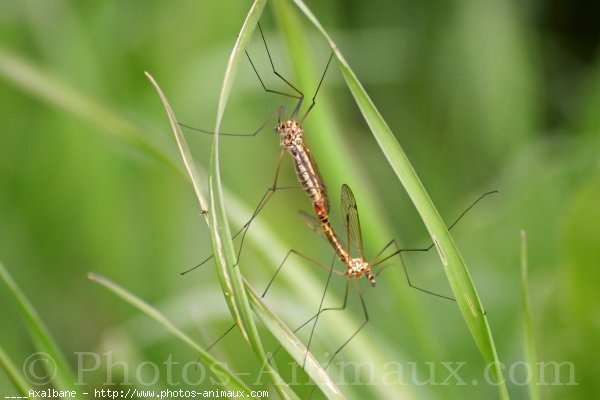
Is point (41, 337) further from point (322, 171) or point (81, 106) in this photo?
point (322, 171)

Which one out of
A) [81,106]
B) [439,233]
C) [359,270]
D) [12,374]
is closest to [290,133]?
[359,270]

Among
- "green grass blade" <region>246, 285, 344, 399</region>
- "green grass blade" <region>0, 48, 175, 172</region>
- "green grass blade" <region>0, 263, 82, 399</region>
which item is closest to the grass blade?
"green grass blade" <region>246, 285, 344, 399</region>

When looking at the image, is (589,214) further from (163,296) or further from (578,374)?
(163,296)

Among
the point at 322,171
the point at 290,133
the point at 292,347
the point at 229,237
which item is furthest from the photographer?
the point at 322,171

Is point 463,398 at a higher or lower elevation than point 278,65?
lower

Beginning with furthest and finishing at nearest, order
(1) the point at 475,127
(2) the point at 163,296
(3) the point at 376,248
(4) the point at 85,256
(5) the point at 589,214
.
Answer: (1) the point at 475,127
(4) the point at 85,256
(2) the point at 163,296
(3) the point at 376,248
(5) the point at 589,214

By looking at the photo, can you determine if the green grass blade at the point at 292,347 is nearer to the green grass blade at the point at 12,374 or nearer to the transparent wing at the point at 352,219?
the green grass blade at the point at 12,374

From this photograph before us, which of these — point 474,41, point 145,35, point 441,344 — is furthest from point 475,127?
point 145,35
